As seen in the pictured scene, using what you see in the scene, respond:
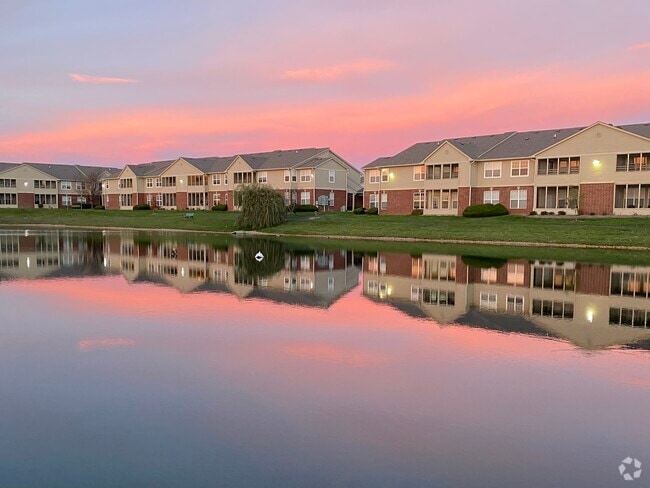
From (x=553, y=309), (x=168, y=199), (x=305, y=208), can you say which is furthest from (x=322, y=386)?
(x=168, y=199)

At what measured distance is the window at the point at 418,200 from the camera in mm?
59750

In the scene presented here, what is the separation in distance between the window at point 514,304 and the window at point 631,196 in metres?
37.3

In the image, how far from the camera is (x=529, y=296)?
17.4 m

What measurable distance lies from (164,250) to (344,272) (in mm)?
14600

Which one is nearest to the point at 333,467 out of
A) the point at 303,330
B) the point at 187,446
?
the point at 187,446

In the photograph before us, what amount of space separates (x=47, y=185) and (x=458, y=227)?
287 ft

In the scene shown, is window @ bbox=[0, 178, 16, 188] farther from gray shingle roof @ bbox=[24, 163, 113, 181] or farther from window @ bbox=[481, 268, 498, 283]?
window @ bbox=[481, 268, 498, 283]

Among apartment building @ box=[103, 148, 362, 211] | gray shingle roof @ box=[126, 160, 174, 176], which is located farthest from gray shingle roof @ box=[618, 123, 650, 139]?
gray shingle roof @ box=[126, 160, 174, 176]

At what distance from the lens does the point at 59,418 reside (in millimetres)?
7430

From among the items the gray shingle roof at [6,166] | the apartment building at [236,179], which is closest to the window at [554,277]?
the apartment building at [236,179]

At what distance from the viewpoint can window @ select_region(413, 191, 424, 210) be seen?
59.8 meters

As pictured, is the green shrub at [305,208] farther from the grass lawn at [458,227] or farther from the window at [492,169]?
the window at [492,169]

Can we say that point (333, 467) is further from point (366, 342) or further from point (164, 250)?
point (164, 250)

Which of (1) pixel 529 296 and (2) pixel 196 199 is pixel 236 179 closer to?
(2) pixel 196 199
